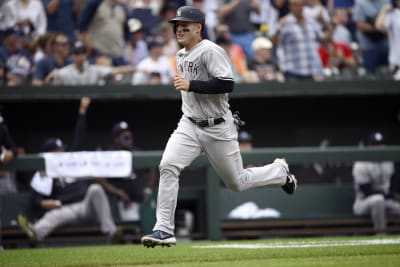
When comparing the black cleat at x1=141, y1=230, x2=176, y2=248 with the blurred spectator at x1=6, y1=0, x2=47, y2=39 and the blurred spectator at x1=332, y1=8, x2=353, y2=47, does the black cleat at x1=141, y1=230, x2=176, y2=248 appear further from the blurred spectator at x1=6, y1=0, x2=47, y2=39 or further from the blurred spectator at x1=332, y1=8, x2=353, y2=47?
the blurred spectator at x1=332, y1=8, x2=353, y2=47

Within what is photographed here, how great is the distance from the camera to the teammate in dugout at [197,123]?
6.91 m

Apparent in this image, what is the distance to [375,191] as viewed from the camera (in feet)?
34.4

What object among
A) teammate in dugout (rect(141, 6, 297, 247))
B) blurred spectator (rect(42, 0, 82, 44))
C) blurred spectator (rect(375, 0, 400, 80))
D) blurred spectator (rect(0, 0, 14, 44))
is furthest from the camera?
blurred spectator (rect(42, 0, 82, 44))

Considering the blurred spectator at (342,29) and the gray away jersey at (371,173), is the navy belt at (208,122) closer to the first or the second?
the gray away jersey at (371,173)

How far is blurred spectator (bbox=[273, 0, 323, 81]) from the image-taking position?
12242mm

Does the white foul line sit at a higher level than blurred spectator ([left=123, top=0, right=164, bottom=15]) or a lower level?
lower

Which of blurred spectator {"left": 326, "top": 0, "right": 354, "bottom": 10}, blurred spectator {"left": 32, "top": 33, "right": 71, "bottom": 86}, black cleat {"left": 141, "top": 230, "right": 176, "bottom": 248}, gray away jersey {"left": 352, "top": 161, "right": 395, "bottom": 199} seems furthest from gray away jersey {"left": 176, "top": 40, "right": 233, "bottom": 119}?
blurred spectator {"left": 326, "top": 0, "right": 354, "bottom": 10}

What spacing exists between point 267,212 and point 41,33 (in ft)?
14.6

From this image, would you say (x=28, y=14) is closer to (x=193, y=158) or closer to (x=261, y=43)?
(x=261, y=43)

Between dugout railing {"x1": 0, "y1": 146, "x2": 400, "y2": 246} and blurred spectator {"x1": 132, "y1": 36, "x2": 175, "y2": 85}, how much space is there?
1843 millimetres

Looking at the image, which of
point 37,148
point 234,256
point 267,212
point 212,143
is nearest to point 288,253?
point 234,256

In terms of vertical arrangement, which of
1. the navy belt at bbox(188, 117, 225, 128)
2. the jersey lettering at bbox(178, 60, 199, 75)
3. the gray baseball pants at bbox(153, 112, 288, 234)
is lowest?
the gray baseball pants at bbox(153, 112, 288, 234)

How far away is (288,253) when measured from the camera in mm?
7312

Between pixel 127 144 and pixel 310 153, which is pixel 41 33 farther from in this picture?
pixel 310 153
